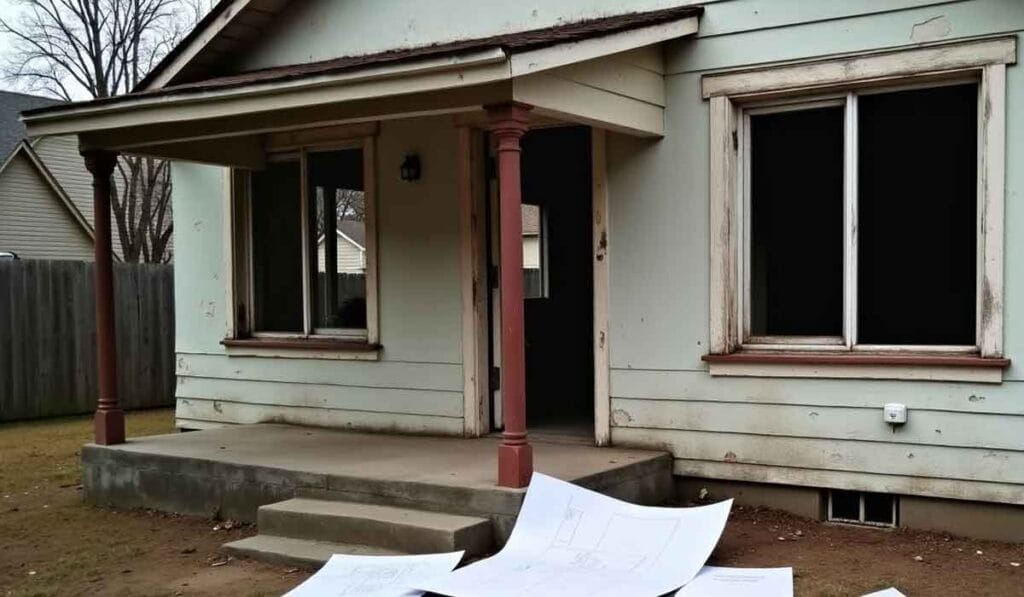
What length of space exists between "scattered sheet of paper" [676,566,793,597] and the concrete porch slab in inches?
40.9

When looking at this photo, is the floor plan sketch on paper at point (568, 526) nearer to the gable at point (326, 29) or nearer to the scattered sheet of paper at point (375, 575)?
the scattered sheet of paper at point (375, 575)

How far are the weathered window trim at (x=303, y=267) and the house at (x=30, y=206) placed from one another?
15160 millimetres

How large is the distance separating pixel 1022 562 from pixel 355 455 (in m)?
4.04

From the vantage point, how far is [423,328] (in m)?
7.63

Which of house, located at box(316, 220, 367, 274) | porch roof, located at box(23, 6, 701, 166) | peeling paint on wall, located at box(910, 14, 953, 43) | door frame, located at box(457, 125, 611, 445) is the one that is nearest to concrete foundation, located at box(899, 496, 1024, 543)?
peeling paint on wall, located at box(910, 14, 953, 43)

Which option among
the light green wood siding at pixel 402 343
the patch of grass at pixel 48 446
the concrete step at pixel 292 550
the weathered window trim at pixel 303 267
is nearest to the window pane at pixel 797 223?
the light green wood siding at pixel 402 343

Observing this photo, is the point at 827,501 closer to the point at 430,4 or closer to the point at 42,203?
the point at 430,4

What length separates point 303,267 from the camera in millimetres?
8438

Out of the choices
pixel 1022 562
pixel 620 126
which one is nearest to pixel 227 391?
pixel 620 126

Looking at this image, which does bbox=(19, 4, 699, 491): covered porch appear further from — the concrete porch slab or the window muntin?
the window muntin

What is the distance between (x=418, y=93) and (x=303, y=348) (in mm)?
3078

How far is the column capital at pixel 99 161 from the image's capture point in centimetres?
762

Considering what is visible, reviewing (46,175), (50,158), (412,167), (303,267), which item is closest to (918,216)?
(412,167)

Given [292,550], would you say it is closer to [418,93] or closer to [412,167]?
[418,93]
